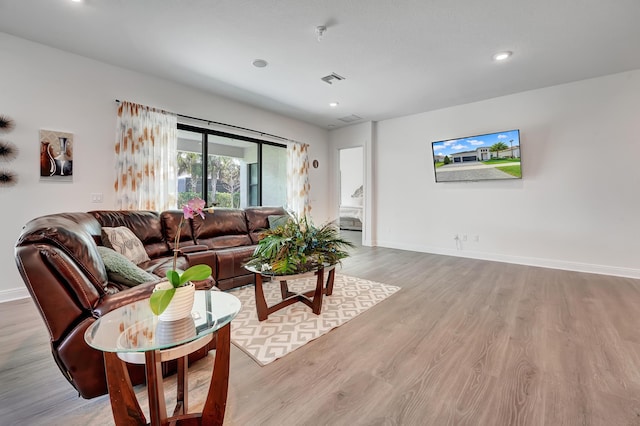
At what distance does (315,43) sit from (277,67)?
0.75 meters

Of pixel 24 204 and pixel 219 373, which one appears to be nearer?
pixel 219 373

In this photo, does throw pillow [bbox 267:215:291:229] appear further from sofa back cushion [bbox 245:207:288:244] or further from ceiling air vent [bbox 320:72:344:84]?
ceiling air vent [bbox 320:72:344:84]

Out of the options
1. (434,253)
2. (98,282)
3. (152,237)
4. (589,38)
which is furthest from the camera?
(434,253)

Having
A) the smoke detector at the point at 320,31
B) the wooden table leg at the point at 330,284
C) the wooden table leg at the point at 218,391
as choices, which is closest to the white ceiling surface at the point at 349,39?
the smoke detector at the point at 320,31

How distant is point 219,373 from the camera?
1139 mm

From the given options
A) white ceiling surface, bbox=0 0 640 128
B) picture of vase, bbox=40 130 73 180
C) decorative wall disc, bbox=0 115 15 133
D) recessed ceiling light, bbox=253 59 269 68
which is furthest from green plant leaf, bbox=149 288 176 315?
decorative wall disc, bbox=0 115 15 133

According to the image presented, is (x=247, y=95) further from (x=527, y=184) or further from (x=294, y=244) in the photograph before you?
(x=527, y=184)

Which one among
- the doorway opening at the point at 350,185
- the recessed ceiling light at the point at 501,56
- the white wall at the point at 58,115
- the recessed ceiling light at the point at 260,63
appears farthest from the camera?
the doorway opening at the point at 350,185

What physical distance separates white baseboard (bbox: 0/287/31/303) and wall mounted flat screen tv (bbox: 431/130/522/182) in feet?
20.4

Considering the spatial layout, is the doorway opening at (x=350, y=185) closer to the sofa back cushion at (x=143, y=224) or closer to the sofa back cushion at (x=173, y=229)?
the sofa back cushion at (x=173, y=229)

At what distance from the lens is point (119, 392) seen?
39.3 inches

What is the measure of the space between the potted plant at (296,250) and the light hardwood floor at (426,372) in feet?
2.03

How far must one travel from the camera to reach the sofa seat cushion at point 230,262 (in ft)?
9.82

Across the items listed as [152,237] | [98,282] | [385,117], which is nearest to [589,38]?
[385,117]
